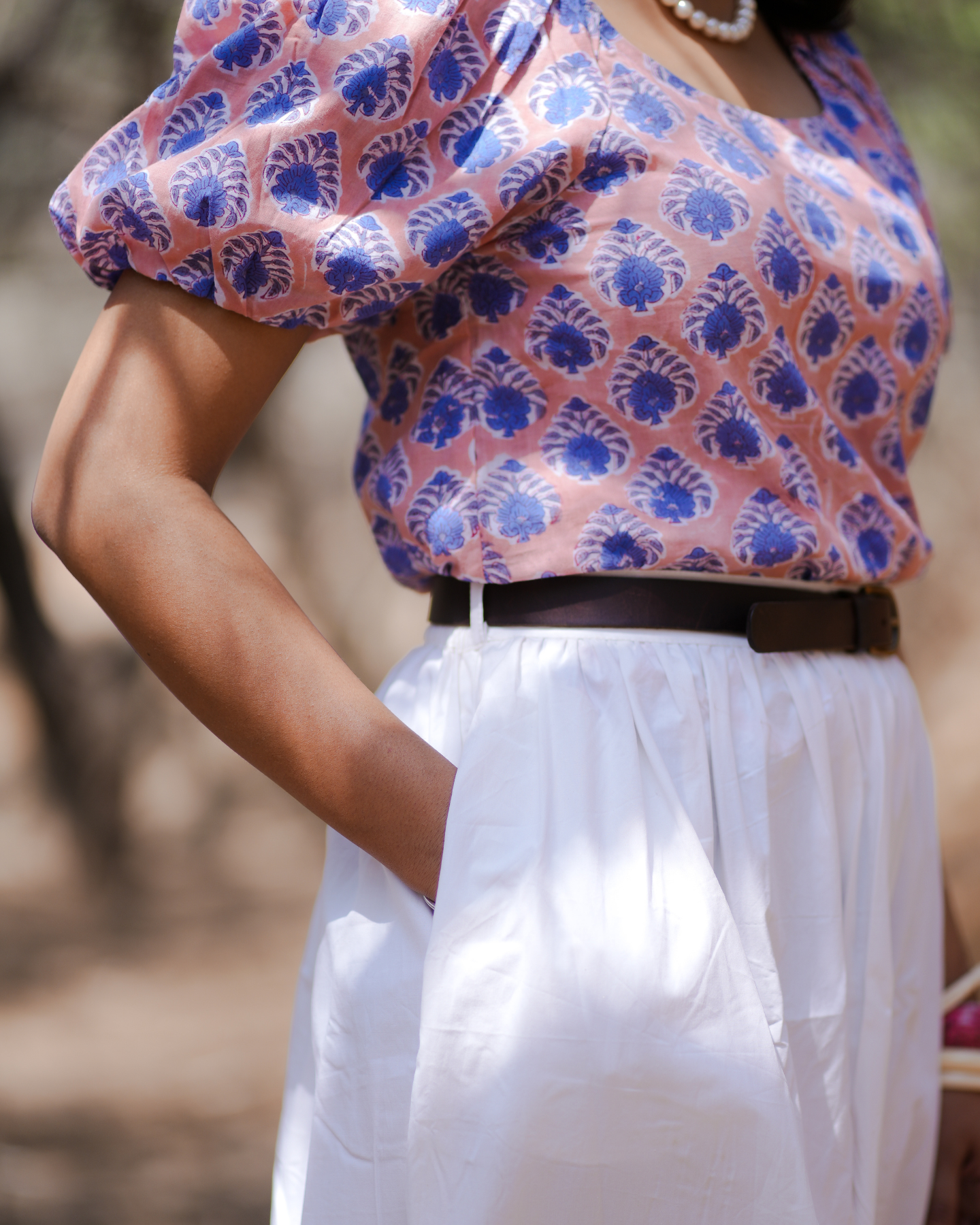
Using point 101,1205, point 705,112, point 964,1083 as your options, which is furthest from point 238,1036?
point 705,112

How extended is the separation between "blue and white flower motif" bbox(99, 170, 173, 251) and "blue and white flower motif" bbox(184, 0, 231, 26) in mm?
121

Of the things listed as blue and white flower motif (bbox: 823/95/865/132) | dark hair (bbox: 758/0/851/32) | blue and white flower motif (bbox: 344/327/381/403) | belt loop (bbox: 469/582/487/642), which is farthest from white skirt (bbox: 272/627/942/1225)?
dark hair (bbox: 758/0/851/32)

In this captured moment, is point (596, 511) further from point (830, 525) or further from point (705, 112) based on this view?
point (705, 112)

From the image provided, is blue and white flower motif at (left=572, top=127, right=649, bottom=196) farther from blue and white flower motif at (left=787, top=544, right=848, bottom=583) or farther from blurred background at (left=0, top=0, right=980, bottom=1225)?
blurred background at (left=0, top=0, right=980, bottom=1225)

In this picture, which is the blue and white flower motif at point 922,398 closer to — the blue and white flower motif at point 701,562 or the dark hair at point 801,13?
the blue and white flower motif at point 701,562

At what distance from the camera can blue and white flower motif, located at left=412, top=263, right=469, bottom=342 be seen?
794mm

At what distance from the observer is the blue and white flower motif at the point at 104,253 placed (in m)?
0.71

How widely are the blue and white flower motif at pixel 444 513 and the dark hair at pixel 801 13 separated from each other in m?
0.75

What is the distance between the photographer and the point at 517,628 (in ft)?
2.59

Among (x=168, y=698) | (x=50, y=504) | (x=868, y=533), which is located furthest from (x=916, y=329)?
(x=168, y=698)

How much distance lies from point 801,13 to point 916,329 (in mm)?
496

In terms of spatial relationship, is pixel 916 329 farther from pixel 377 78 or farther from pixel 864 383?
pixel 377 78

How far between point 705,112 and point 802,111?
0.88 ft

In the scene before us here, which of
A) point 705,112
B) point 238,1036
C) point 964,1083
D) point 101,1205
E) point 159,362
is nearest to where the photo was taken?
point 159,362
